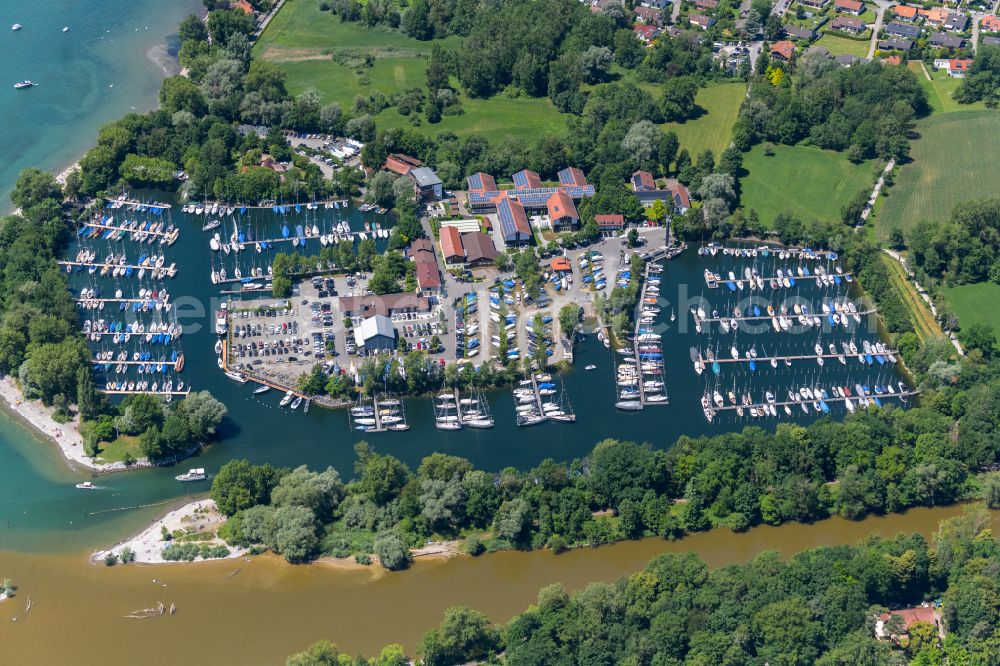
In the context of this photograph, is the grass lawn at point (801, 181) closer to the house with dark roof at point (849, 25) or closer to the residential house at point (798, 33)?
the residential house at point (798, 33)

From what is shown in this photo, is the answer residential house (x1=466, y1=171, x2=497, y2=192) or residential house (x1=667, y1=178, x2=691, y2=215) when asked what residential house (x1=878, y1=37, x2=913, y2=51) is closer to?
residential house (x1=667, y1=178, x2=691, y2=215)

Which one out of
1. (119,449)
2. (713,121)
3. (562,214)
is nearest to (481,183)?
(562,214)

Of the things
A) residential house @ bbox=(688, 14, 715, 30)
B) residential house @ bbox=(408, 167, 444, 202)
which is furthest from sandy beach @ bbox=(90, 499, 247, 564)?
residential house @ bbox=(688, 14, 715, 30)

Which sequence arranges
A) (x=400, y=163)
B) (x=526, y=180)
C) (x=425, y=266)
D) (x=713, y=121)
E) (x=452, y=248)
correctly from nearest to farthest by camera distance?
(x=425, y=266), (x=452, y=248), (x=526, y=180), (x=400, y=163), (x=713, y=121)

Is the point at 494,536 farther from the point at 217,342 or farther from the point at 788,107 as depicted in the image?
the point at 788,107

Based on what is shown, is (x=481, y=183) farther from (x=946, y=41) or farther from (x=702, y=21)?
(x=946, y=41)

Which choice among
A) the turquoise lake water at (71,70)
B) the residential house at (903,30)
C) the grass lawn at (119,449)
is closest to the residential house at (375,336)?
the grass lawn at (119,449)
